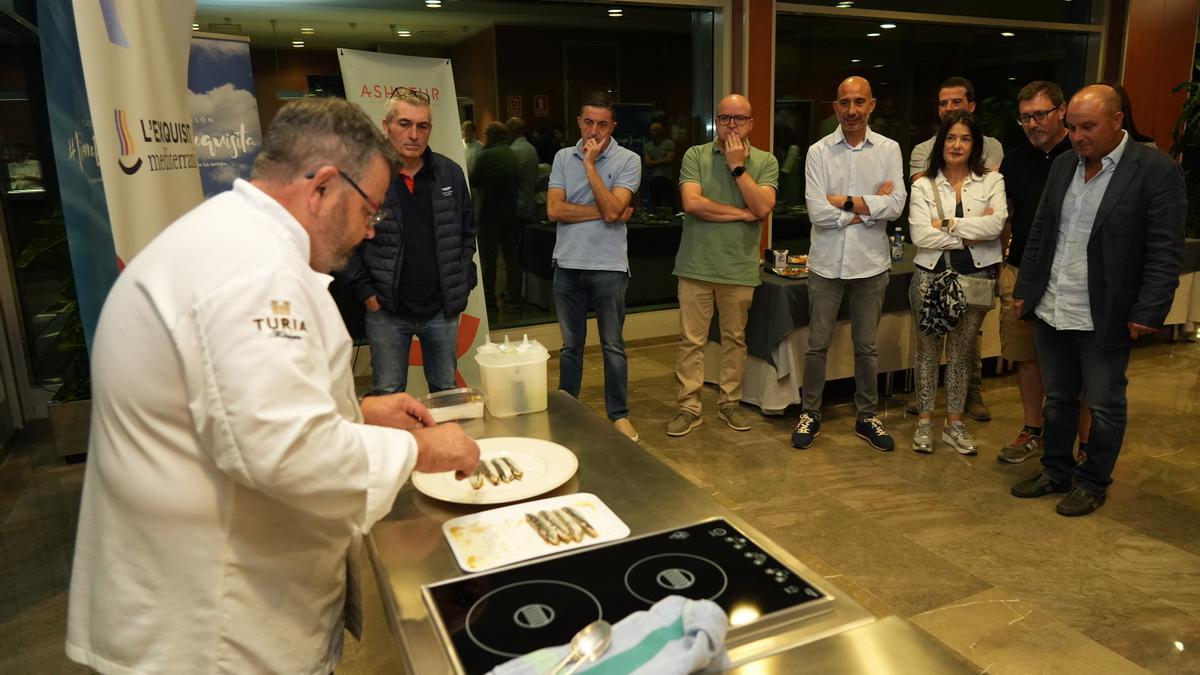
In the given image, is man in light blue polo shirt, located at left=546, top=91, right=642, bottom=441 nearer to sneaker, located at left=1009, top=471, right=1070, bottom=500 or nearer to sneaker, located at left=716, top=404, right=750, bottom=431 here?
sneaker, located at left=716, top=404, right=750, bottom=431

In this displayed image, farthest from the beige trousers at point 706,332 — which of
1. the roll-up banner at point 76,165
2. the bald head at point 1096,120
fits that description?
the roll-up banner at point 76,165

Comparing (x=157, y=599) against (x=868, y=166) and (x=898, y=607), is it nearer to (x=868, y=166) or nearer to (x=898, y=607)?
(x=898, y=607)

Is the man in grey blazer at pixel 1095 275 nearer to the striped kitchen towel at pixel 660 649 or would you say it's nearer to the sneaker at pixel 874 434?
the sneaker at pixel 874 434

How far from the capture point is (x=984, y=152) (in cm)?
385

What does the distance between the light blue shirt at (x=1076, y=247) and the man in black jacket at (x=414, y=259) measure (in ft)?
7.67

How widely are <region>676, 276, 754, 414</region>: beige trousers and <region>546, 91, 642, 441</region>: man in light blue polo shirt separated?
408mm

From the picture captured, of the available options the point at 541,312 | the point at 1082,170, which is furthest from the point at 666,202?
the point at 1082,170

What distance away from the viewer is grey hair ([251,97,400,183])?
42.8 inches

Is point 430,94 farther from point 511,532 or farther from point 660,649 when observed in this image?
point 660,649

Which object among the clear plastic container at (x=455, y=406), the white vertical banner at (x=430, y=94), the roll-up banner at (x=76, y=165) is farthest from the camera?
the white vertical banner at (x=430, y=94)

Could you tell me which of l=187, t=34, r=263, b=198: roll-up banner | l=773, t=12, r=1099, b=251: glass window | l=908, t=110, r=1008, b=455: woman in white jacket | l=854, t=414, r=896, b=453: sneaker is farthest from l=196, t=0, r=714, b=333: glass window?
l=908, t=110, r=1008, b=455: woman in white jacket

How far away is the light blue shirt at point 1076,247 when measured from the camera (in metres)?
2.92

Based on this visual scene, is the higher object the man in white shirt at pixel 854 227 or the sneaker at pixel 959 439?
the man in white shirt at pixel 854 227

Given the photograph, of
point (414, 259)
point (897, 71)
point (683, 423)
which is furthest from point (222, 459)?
point (897, 71)
